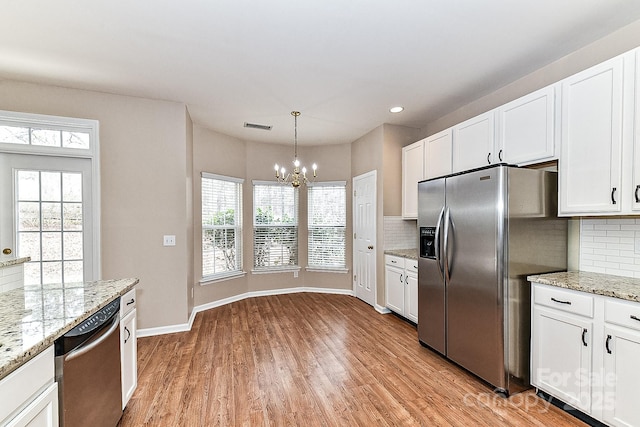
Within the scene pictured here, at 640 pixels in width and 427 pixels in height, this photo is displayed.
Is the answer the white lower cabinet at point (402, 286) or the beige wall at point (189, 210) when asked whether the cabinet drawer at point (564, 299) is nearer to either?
the white lower cabinet at point (402, 286)

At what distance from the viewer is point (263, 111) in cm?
370

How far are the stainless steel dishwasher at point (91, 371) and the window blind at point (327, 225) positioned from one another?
3.79 m

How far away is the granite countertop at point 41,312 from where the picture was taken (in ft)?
3.46

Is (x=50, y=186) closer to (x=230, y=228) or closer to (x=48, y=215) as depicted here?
(x=48, y=215)

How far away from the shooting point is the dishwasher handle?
1.31m

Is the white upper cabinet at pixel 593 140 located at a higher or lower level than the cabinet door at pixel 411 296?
higher

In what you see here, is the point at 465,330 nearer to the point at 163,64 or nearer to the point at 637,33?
the point at 637,33

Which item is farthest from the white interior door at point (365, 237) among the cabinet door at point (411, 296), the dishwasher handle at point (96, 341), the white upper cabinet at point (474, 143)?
the dishwasher handle at point (96, 341)

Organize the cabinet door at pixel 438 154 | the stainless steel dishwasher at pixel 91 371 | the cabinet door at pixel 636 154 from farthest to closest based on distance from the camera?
the cabinet door at pixel 438 154 → the cabinet door at pixel 636 154 → the stainless steel dishwasher at pixel 91 371

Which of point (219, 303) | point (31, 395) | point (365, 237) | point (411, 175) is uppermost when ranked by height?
point (411, 175)

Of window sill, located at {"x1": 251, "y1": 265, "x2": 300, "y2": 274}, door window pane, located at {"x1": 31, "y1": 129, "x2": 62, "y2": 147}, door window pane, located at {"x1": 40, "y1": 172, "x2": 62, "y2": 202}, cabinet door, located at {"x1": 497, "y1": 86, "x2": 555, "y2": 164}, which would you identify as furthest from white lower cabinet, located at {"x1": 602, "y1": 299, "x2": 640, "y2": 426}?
door window pane, located at {"x1": 31, "y1": 129, "x2": 62, "y2": 147}

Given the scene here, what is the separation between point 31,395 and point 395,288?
354 cm

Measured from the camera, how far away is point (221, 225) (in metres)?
4.65

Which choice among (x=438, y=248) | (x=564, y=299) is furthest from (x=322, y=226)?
(x=564, y=299)
